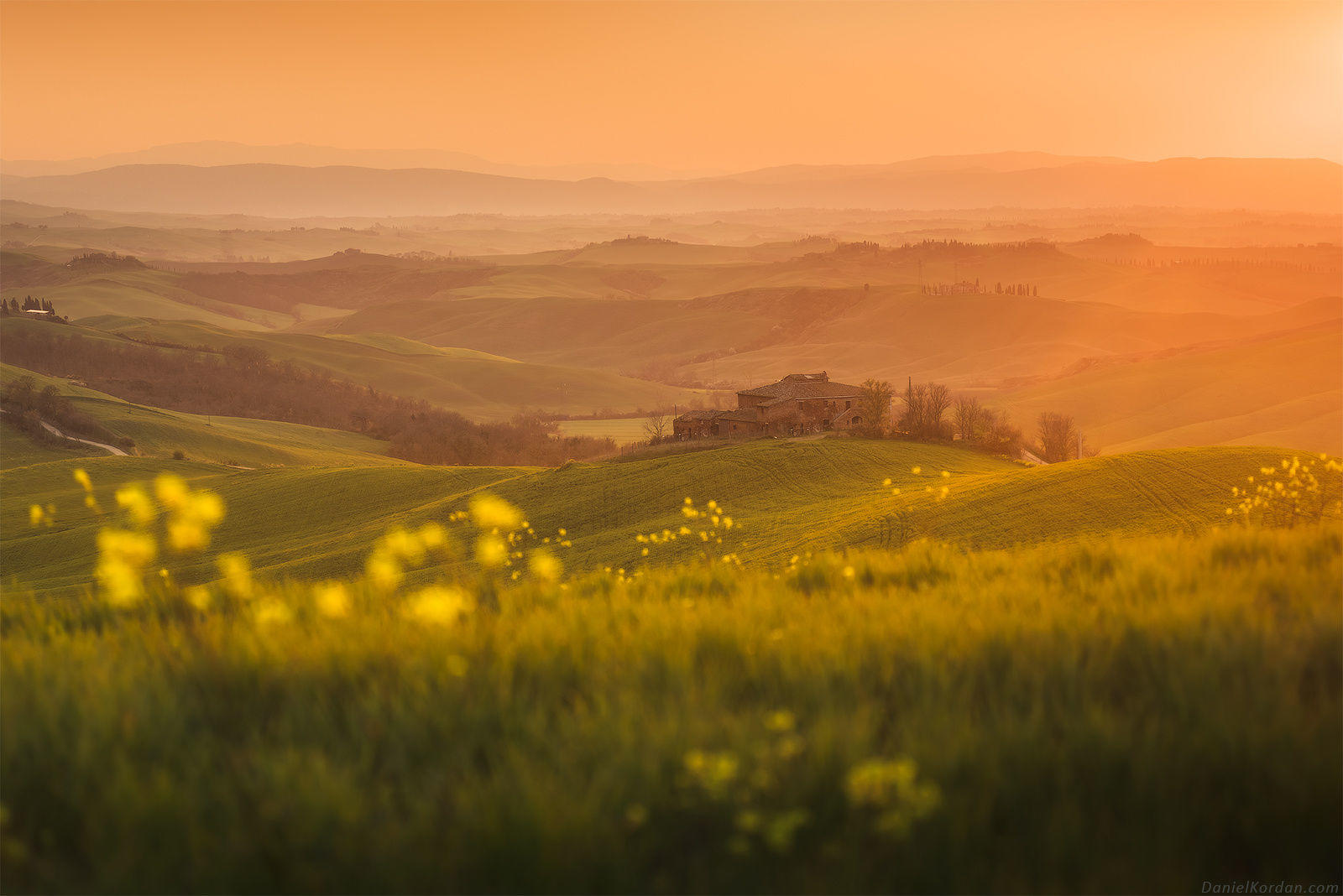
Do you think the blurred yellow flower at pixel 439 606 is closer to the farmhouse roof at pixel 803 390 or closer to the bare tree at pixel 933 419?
the bare tree at pixel 933 419

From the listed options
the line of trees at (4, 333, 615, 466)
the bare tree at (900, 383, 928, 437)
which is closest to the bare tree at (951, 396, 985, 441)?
the bare tree at (900, 383, 928, 437)

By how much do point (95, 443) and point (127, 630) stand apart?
117m

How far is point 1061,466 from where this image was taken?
1795 inches

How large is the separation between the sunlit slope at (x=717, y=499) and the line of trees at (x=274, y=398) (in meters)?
50.4

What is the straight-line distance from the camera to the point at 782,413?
95688 mm

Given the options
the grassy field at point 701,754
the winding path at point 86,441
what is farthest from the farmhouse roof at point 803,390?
the grassy field at point 701,754

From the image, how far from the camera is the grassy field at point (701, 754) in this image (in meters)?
3.27

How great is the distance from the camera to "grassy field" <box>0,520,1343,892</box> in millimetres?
3268

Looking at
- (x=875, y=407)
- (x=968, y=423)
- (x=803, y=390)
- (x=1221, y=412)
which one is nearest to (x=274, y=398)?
(x=803, y=390)

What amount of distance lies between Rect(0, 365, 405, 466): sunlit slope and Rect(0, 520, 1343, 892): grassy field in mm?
103913

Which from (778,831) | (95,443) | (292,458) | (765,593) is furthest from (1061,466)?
(95,443)

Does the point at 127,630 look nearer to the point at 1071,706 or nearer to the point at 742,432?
the point at 1071,706

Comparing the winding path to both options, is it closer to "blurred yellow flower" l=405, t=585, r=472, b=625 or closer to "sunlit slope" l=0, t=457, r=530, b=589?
"sunlit slope" l=0, t=457, r=530, b=589

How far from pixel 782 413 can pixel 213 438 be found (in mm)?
69321
